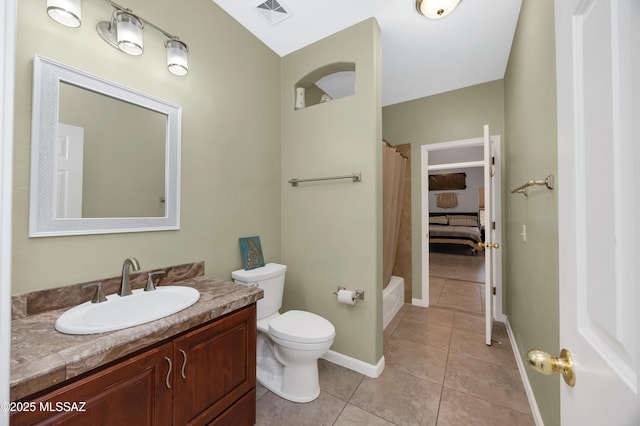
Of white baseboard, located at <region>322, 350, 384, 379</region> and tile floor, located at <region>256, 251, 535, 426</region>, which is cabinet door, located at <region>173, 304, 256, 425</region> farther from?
white baseboard, located at <region>322, 350, 384, 379</region>

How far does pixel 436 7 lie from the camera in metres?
1.77

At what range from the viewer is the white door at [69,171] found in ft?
3.79

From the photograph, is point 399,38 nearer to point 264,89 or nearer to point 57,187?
point 264,89

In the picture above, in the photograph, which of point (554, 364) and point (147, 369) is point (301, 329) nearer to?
point (147, 369)

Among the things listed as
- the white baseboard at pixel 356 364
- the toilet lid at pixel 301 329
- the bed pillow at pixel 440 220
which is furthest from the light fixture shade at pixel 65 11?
the bed pillow at pixel 440 220

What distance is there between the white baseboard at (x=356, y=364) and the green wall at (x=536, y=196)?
3.17ft

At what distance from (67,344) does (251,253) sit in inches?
48.5

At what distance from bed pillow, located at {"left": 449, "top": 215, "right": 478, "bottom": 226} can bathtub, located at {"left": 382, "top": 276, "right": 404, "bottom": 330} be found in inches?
189

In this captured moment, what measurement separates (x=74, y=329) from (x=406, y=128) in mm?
3538

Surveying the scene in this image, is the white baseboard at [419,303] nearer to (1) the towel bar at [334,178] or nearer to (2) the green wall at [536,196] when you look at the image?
(2) the green wall at [536,196]

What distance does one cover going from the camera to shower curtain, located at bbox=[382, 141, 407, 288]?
8.43 feet

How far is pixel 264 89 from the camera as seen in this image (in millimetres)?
2229

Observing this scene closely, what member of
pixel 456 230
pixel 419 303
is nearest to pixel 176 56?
pixel 419 303

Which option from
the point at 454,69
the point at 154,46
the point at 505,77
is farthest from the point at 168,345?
the point at 505,77
